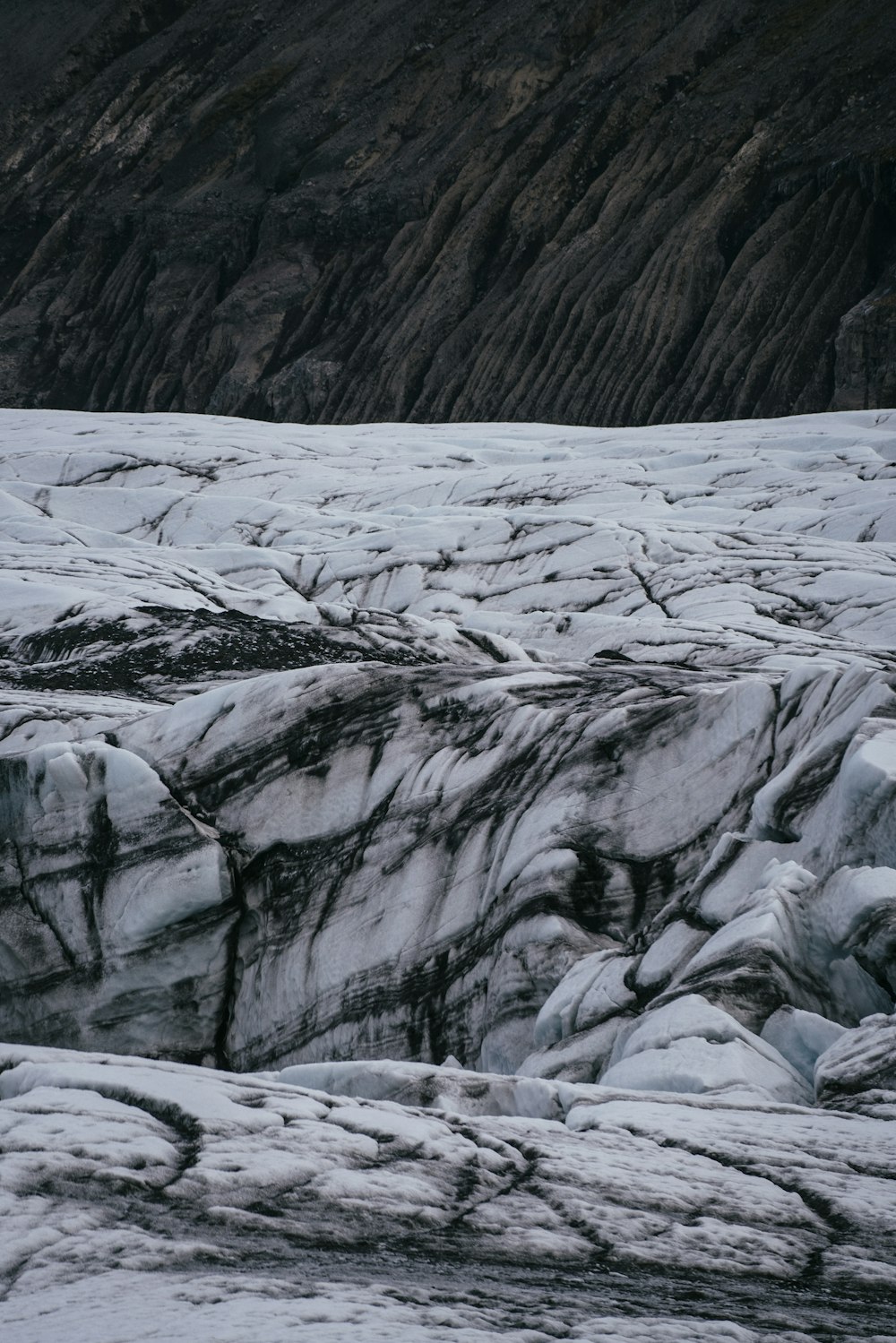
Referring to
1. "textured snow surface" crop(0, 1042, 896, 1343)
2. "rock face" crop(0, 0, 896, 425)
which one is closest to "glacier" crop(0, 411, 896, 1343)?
"textured snow surface" crop(0, 1042, 896, 1343)

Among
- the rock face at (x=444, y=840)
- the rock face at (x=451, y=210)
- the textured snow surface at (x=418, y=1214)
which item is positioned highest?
the rock face at (x=451, y=210)

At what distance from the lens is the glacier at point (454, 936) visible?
3707mm

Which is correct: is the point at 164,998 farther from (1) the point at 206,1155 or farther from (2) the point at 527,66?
(2) the point at 527,66

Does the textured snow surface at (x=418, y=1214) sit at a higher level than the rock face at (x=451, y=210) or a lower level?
lower

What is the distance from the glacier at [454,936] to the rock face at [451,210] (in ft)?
72.4

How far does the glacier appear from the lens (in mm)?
3707

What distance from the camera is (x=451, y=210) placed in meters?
47.1

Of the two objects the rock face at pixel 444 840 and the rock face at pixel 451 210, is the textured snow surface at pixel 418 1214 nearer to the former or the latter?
the rock face at pixel 444 840

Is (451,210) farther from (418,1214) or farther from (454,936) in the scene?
(418,1214)

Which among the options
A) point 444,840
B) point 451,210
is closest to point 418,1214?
point 444,840

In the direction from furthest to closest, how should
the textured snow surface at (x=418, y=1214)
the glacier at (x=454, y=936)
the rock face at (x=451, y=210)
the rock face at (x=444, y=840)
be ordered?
1. the rock face at (x=451, y=210)
2. the rock face at (x=444, y=840)
3. the glacier at (x=454, y=936)
4. the textured snow surface at (x=418, y=1214)

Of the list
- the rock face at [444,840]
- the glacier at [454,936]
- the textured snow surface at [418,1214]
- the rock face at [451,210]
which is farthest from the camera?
the rock face at [451,210]

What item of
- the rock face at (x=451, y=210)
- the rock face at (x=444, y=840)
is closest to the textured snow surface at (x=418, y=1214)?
the rock face at (x=444, y=840)

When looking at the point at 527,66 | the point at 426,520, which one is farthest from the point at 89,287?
the point at 426,520
